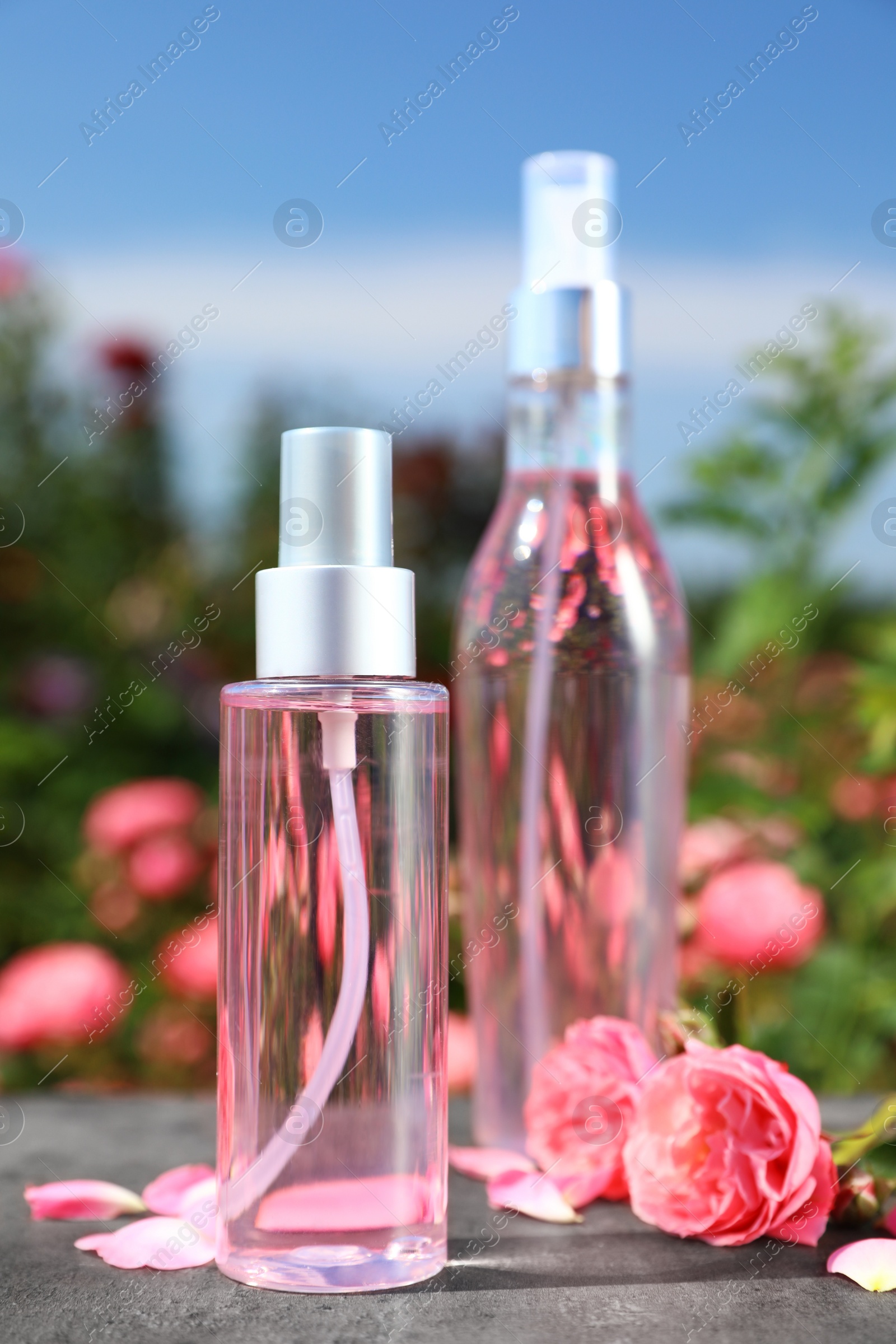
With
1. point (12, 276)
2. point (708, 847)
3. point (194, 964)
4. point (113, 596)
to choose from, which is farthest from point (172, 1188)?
point (12, 276)

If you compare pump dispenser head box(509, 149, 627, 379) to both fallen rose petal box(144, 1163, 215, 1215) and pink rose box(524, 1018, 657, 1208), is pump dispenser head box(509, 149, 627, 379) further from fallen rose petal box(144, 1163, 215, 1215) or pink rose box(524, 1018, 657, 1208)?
fallen rose petal box(144, 1163, 215, 1215)

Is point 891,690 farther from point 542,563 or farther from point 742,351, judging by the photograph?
point 742,351

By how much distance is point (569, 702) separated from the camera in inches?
29.0

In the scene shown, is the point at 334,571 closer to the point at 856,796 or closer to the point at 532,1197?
the point at 532,1197

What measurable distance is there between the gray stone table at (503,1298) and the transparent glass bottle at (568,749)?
13 centimetres

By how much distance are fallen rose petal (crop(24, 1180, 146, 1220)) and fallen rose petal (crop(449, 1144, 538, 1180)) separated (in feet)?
0.61

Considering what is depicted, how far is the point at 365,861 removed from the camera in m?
0.55

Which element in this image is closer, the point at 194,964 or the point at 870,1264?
the point at 870,1264

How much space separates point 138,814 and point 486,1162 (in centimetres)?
51

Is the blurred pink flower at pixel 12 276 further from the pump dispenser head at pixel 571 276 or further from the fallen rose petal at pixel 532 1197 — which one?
the fallen rose petal at pixel 532 1197

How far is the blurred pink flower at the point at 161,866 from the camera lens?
1.10 m

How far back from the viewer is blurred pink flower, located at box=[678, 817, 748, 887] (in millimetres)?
984

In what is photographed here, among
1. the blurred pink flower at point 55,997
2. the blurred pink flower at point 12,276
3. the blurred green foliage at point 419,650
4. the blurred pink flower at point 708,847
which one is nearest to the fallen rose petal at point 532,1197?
the blurred green foliage at point 419,650

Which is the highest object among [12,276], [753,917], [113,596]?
[12,276]
